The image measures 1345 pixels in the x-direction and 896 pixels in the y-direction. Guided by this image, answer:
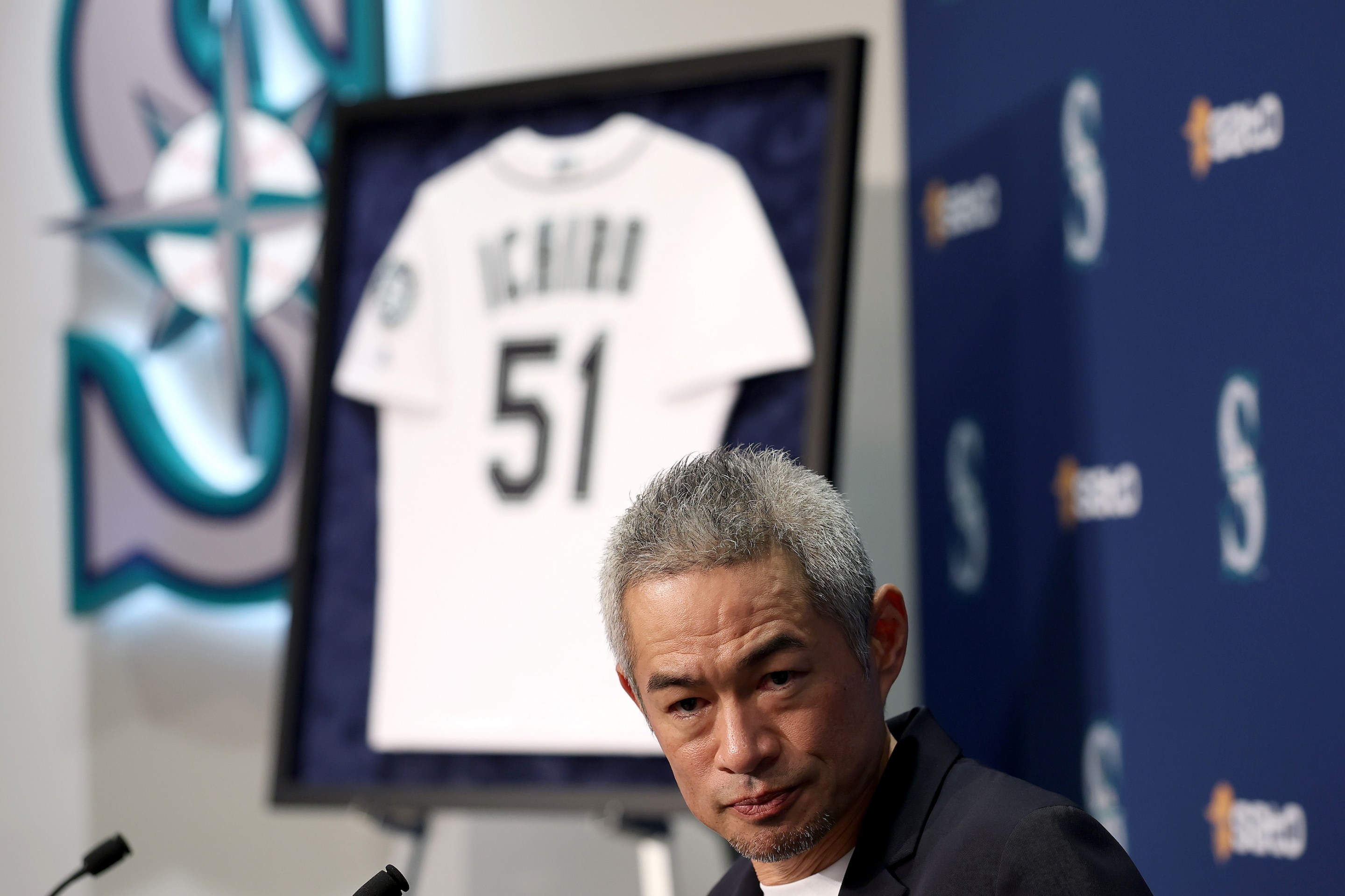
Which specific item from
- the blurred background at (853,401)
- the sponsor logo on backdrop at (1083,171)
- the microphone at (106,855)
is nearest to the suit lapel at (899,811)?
the blurred background at (853,401)

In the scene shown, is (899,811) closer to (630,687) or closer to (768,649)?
(768,649)

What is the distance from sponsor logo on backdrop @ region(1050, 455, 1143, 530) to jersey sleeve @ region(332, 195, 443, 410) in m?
1.27

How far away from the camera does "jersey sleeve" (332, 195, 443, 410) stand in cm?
292

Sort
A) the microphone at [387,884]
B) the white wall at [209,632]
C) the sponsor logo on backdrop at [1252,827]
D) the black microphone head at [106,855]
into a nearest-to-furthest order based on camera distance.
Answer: the microphone at [387,884] < the black microphone head at [106,855] < the sponsor logo on backdrop at [1252,827] < the white wall at [209,632]

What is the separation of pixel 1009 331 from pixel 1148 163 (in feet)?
1.62

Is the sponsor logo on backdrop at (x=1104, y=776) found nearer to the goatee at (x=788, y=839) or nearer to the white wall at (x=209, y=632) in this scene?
the white wall at (x=209, y=632)

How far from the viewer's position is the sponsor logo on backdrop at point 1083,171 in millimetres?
2666

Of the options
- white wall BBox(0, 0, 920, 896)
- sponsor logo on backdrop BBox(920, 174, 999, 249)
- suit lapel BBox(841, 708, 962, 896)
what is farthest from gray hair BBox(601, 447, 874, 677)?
white wall BBox(0, 0, 920, 896)

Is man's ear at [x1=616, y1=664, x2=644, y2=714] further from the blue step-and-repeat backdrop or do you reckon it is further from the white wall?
the white wall

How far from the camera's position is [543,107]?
117 inches

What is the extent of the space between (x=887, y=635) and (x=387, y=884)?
24.2 inches

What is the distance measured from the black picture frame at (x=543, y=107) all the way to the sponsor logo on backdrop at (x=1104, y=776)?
72 centimetres

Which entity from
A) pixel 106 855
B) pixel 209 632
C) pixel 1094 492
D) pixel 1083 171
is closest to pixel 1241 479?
pixel 1094 492

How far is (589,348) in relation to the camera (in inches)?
110
